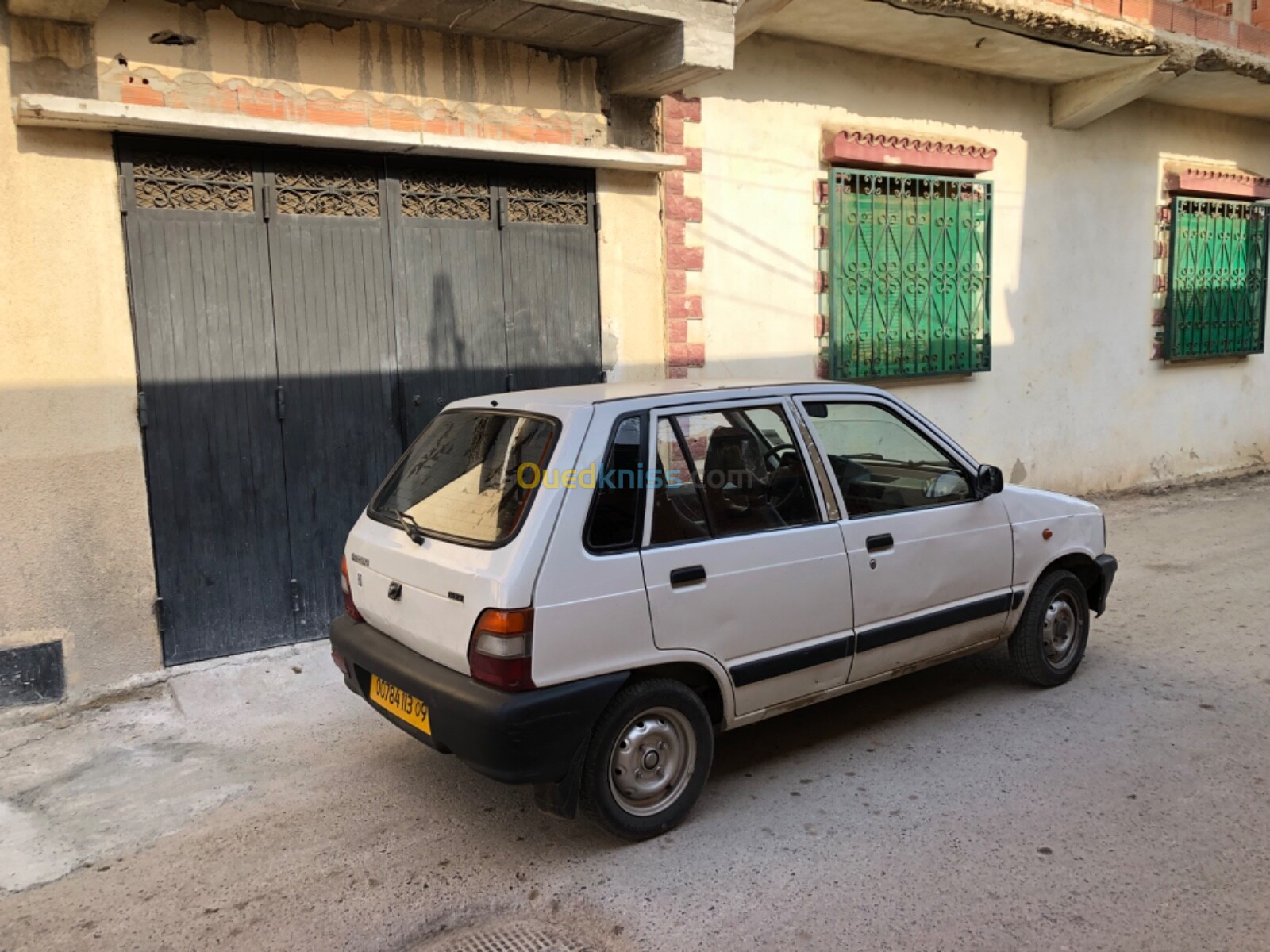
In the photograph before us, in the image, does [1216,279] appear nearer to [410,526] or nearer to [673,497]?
[673,497]

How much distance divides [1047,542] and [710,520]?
1994 millimetres

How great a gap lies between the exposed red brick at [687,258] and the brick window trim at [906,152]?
1575 mm

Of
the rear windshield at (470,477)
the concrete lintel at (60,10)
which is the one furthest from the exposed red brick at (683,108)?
the rear windshield at (470,477)

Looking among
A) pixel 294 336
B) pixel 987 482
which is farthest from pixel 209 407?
pixel 987 482

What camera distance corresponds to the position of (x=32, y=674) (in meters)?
4.85

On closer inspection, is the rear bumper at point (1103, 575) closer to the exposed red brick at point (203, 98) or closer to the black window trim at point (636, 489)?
the black window trim at point (636, 489)

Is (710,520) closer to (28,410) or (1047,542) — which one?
(1047,542)

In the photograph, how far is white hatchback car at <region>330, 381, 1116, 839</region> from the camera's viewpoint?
3088mm

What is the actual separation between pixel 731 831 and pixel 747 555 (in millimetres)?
1001

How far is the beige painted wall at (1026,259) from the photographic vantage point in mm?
7383

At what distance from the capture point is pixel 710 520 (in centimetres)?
351

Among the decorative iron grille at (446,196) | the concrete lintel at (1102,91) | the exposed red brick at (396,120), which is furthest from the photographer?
the concrete lintel at (1102,91)

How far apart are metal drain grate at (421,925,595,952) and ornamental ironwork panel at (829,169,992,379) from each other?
229 inches

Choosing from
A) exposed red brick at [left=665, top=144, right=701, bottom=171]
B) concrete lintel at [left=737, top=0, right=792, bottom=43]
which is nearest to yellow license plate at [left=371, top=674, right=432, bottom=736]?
exposed red brick at [left=665, top=144, right=701, bottom=171]
